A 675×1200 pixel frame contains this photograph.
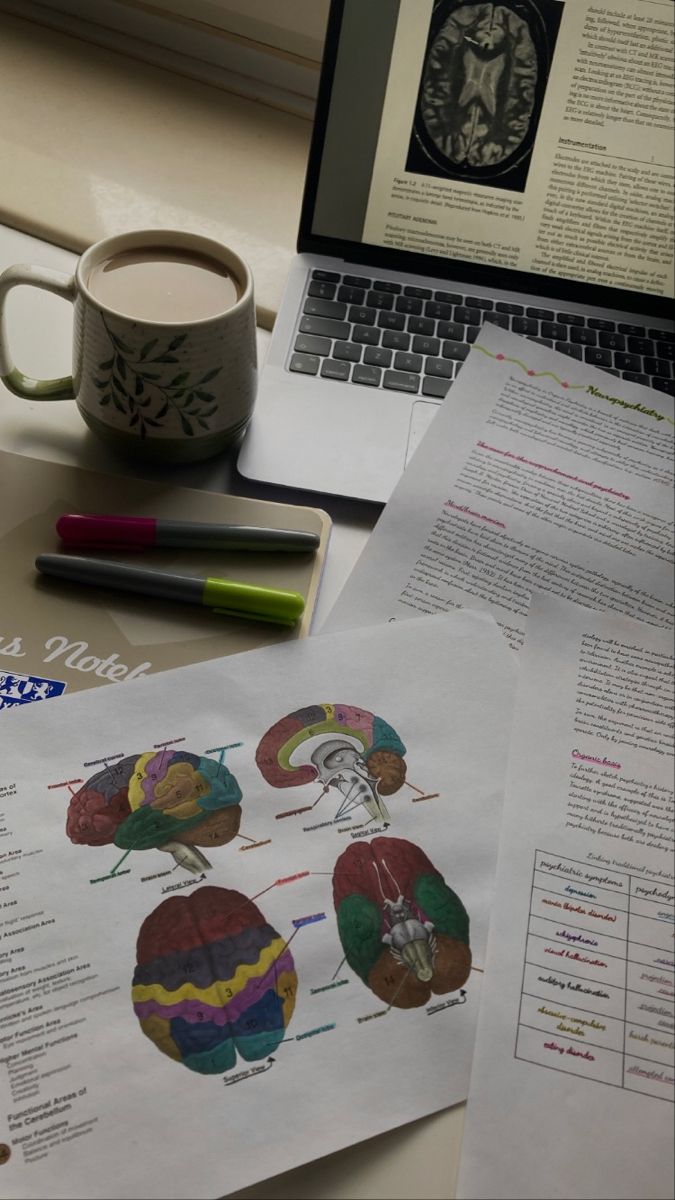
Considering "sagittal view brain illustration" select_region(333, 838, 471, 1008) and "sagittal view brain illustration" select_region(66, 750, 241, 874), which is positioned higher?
"sagittal view brain illustration" select_region(66, 750, 241, 874)

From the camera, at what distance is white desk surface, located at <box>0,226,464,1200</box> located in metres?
0.39

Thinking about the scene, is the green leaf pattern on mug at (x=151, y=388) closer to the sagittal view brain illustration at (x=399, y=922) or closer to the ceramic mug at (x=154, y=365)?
the ceramic mug at (x=154, y=365)

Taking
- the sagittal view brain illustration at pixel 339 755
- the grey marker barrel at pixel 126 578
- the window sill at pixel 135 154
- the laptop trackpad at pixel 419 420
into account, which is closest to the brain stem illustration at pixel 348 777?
the sagittal view brain illustration at pixel 339 755

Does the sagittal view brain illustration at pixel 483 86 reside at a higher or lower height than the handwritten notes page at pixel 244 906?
higher

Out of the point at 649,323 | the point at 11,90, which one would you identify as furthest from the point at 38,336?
the point at 649,323

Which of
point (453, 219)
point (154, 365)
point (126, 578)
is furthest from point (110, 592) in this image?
point (453, 219)

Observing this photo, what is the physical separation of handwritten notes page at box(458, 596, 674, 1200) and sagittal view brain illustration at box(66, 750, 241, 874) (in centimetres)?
13

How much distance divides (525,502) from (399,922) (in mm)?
273

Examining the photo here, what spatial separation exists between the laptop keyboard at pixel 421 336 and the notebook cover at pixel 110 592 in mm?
133

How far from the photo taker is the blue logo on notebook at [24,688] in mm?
492

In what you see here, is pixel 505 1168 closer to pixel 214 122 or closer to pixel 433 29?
pixel 433 29

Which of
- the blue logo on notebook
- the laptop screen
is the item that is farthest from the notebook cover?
the laptop screen

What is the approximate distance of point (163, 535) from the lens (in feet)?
1.81

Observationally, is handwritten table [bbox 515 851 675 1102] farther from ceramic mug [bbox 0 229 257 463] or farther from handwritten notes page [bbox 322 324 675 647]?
ceramic mug [bbox 0 229 257 463]
